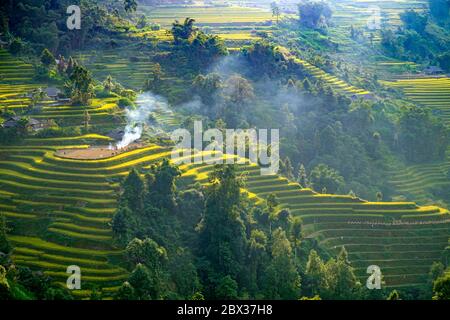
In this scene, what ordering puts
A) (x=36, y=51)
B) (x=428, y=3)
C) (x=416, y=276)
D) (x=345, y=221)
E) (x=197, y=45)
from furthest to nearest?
(x=428, y=3), (x=197, y=45), (x=36, y=51), (x=345, y=221), (x=416, y=276)

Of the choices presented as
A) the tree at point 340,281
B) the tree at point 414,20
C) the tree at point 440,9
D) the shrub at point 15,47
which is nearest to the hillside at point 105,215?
the tree at point 340,281

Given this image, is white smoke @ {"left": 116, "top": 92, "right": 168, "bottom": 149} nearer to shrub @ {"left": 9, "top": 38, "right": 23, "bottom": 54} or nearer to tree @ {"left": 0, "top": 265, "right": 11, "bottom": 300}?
shrub @ {"left": 9, "top": 38, "right": 23, "bottom": 54}

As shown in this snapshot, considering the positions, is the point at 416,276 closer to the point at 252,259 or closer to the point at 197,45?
the point at 252,259

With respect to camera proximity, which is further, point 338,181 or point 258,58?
point 258,58

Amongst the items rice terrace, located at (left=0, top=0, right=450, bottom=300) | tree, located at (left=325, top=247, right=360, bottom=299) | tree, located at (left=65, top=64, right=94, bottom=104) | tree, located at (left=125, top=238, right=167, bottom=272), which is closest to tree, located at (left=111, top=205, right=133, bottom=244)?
rice terrace, located at (left=0, top=0, right=450, bottom=300)

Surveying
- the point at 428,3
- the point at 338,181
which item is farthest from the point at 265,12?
the point at 338,181

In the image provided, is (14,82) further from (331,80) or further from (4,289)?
(331,80)
